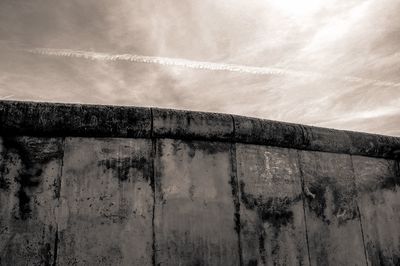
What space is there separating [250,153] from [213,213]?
62cm

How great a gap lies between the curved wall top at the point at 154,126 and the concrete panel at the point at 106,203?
0.12m

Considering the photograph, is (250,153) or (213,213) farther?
(250,153)

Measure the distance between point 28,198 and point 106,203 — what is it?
54cm

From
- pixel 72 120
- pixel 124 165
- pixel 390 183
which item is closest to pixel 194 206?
pixel 124 165

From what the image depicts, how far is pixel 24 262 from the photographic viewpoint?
2361 mm

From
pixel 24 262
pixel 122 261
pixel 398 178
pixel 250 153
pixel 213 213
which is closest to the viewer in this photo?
pixel 24 262

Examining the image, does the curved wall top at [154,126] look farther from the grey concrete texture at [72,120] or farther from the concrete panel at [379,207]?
the concrete panel at [379,207]

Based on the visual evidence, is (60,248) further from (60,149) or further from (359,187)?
(359,187)

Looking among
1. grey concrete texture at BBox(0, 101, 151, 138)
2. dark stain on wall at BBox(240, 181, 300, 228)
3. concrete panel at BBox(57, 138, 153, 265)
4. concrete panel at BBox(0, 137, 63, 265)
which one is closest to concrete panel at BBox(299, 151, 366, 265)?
dark stain on wall at BBox(240, 181, 300, 228)

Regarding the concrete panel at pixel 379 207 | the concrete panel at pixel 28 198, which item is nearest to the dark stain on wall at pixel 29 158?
the concrete panel at pixel 28 198

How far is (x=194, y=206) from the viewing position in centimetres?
276

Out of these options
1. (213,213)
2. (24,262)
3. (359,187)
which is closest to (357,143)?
(359,187)

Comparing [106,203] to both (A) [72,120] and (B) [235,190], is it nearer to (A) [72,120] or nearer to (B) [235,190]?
(A) [72,120]

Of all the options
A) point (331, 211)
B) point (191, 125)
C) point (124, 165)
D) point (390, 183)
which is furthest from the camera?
point (390, 183)
